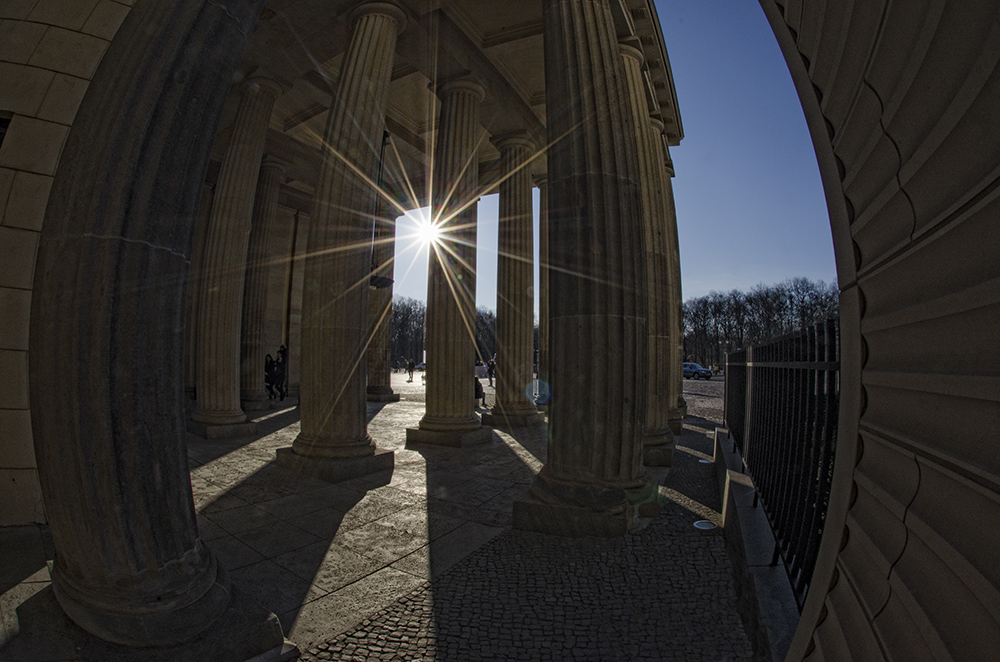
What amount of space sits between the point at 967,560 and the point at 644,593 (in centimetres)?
344

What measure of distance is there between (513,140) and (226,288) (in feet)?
31.0

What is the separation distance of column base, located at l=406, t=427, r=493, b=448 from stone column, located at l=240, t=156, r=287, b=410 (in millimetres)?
9398

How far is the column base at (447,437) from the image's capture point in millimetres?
10709

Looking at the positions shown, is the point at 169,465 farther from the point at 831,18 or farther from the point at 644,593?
the point at 831,18

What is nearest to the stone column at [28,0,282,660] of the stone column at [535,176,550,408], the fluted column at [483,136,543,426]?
the fluted column at [483,136,543,426]

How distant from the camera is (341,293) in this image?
26.9ft

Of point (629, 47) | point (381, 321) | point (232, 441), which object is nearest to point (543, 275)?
point (381, 321)

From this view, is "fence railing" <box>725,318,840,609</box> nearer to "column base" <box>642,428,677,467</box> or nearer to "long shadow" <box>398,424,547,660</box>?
"long shadow" <box>398,424,547,660</box>

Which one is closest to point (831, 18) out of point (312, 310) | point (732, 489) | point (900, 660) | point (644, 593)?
point (900, 660)

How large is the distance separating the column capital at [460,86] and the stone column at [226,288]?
207 inches

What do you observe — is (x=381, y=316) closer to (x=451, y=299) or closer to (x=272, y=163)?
(x=272, y=163)

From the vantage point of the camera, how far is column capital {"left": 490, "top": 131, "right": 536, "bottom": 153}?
48.6 ft

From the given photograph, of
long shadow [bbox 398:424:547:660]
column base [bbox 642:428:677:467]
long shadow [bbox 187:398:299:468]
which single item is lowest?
long shadow [bbox 187:398:299:468]

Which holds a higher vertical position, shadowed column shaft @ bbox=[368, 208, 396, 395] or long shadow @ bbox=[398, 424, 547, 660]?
shadowed column shaft @ bbox=[368, 208, 396, 395]
